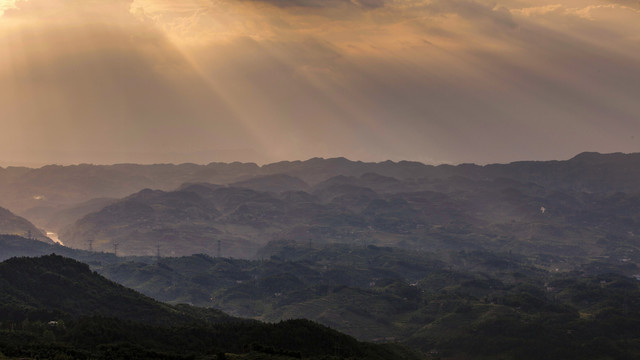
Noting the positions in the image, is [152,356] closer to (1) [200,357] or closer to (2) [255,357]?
(1) [200,357]

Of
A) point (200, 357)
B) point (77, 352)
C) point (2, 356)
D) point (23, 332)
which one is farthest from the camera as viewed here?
point (23, 332)

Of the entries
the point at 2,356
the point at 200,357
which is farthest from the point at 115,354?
the point at 2,356

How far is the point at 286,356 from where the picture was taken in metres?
191

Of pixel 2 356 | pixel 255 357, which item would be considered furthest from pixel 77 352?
pixel 255 357

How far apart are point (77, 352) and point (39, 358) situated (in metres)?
16.6

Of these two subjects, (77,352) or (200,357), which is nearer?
(77,352)

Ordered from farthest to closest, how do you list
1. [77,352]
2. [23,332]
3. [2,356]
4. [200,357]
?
[23,332] < [200,357] < [77,352] < [2,356]

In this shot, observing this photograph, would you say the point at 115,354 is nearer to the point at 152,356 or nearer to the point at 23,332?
the point at 152,356

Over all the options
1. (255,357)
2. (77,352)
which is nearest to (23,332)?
(77,352)

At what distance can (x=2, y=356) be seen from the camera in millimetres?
148125

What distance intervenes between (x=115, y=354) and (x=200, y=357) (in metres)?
22.2

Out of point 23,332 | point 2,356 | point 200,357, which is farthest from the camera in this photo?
point 23,332

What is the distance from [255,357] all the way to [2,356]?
6318cm

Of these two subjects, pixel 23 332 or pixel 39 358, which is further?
pixel 23 332
